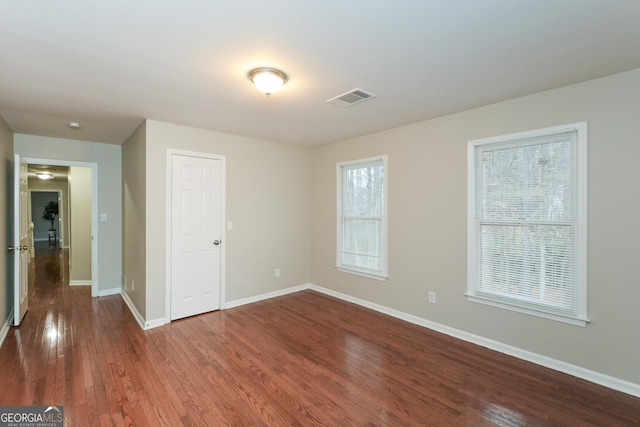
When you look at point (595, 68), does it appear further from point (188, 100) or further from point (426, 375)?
point (188, 100)

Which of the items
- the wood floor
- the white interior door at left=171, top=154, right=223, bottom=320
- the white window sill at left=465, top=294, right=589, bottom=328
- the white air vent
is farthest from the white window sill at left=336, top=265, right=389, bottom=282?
the white air vent

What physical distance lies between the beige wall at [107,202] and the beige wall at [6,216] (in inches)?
31.4

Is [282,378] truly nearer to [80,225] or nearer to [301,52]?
[301,52]

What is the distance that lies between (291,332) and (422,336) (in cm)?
148

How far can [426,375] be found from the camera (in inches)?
101

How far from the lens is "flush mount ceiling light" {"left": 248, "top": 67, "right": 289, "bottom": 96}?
7.52 ft

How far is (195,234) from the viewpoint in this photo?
13.0 ft

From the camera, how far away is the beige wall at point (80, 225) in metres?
5.50

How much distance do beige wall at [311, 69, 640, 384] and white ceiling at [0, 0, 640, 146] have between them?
0.24 meters

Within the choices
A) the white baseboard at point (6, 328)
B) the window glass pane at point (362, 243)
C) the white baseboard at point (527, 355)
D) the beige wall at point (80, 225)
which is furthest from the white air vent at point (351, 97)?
the beige wall at point (80, 225)

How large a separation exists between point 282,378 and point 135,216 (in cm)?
297

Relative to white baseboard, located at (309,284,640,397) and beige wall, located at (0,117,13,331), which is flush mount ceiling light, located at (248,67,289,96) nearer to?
white baseboard, located at (309,284,640,397)

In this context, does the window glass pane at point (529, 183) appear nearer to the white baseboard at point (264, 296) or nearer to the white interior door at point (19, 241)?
the white baseboard at point (264, 296)

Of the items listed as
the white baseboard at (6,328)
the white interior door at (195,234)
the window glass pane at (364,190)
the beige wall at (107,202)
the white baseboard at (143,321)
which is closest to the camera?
the white baseboard at (6,328)
